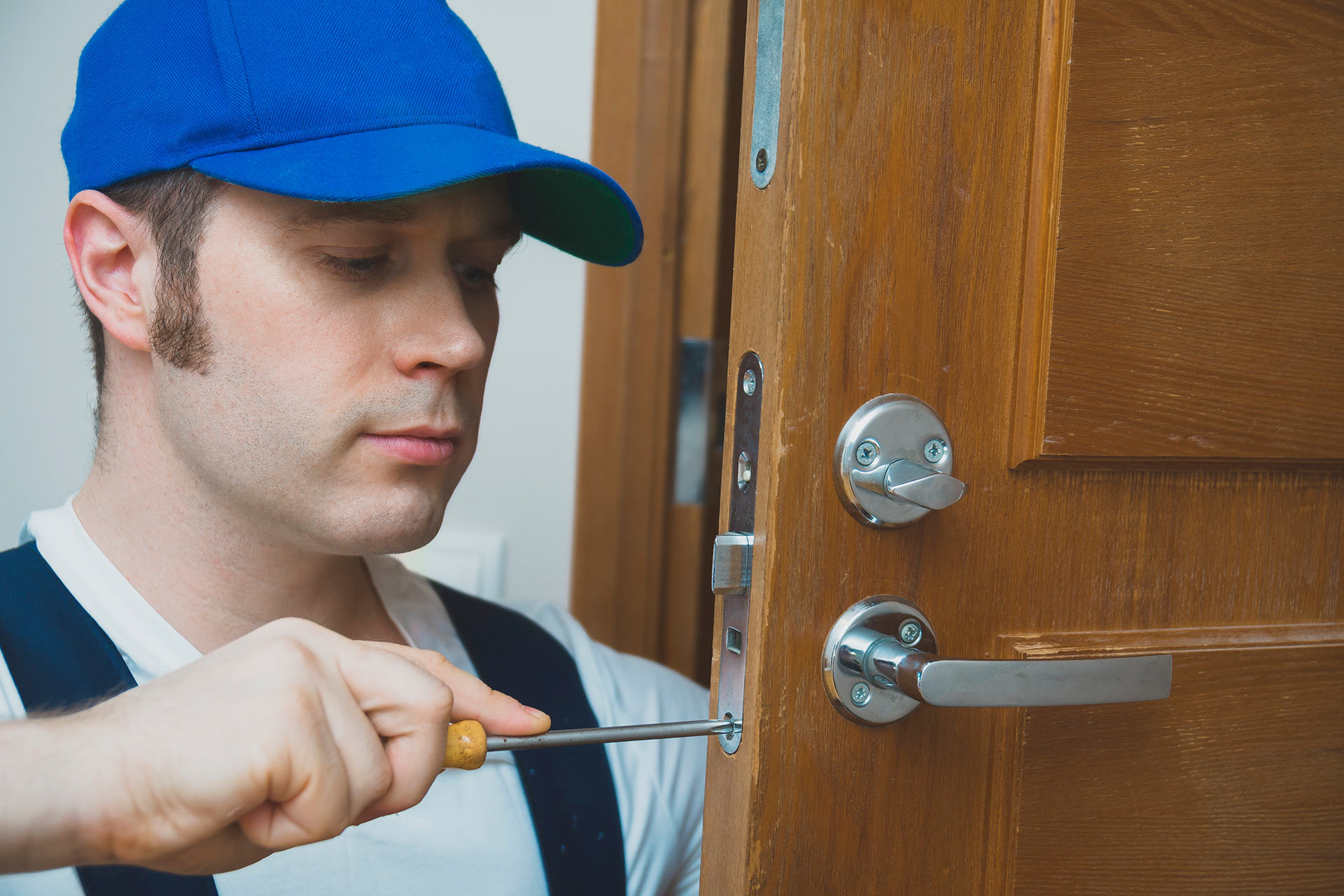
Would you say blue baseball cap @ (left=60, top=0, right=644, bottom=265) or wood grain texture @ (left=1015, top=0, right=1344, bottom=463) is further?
blue baseball cap @ (left=60, top=0, right=644, bottom=265)

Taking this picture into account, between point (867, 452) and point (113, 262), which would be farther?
point (113, 262)

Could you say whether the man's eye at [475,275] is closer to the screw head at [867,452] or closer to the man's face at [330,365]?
the man's face at [330,365]

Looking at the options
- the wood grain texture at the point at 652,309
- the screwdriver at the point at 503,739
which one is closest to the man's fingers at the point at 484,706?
the screwdriver at the point at 503,739

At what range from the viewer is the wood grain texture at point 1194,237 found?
52 centimetres

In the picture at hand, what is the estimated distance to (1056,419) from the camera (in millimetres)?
527

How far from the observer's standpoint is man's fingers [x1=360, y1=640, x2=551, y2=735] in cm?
46

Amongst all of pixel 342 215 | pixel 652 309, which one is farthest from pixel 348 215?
pixel 652 309

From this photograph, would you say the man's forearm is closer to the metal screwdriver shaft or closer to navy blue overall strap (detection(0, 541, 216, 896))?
the metal screwdriver shaft

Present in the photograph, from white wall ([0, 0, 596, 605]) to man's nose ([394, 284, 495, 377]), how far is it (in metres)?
0.54

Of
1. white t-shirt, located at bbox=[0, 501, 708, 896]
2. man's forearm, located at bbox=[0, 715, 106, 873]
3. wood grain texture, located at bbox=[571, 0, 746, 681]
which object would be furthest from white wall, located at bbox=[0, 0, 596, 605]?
man's forearm, located at bbox=[0, 715, 106, 873]

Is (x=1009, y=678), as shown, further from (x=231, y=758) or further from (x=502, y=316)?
(x=502, y=316)

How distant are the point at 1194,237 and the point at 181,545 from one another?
0.72 meters

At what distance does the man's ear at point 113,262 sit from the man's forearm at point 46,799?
1.35 feet

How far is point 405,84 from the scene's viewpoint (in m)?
0.68
